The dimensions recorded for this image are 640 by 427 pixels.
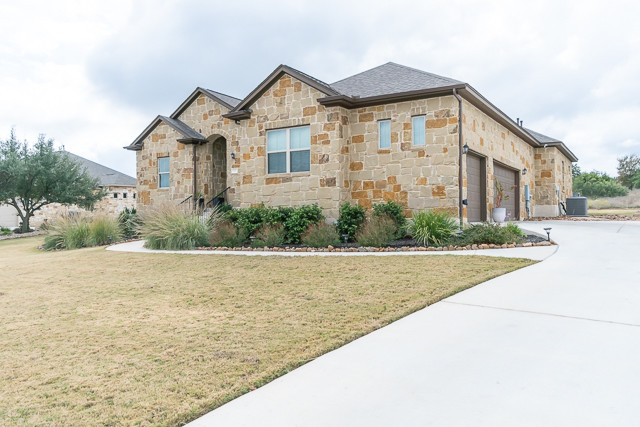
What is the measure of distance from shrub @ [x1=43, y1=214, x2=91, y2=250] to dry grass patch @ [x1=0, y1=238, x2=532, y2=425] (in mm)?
6405

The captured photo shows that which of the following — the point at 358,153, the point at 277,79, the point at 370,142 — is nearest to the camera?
the point at 370,142

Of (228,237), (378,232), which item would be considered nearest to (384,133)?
(378,232)

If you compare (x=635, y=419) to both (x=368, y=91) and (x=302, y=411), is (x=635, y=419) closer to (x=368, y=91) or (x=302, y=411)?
(x=302, y=411)

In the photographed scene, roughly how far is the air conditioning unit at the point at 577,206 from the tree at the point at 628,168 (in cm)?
3883

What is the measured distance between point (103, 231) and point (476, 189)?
1369 cm

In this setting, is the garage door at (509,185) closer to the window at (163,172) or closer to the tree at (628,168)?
the window at (163,172)

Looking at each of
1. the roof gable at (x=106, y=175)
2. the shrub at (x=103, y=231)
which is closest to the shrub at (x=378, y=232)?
the shrub at (x=103, y=231)

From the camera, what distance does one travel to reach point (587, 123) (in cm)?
3103

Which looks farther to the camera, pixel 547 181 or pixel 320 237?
pixel 547 181

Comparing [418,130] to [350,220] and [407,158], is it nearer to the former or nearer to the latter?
[407,158]

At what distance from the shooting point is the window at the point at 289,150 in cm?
1362

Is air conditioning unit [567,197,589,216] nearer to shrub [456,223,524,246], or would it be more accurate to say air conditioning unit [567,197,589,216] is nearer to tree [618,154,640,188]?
shrub [456,223,524,246]

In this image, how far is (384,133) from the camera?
42.9 ft

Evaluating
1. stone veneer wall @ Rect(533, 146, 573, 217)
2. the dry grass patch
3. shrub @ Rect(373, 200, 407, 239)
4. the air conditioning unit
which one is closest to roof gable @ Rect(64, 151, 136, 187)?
the dry grass patch
